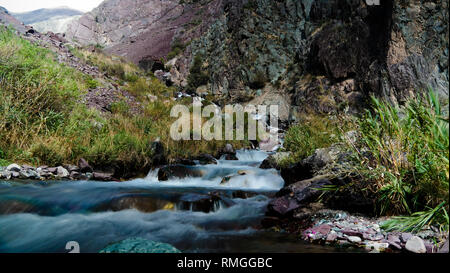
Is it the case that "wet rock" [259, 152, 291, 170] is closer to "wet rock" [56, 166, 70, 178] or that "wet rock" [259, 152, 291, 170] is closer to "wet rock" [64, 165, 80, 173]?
"wet rock" [64, 165, 80, 173]

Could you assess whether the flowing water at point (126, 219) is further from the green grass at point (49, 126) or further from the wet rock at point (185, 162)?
the wet rock at point (185, 162)

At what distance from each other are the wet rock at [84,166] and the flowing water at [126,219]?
0.69 metres

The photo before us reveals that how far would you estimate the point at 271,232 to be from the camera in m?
2.84

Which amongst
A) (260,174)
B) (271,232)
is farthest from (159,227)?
(260,174)

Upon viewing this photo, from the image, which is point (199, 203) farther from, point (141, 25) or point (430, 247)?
point (141, 25)

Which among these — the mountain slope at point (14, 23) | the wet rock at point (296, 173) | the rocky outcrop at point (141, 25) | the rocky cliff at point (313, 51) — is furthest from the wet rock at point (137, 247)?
the rocky outcrop at point (141, 25)

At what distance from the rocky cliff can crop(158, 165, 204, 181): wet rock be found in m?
4.90

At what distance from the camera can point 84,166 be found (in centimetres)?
495

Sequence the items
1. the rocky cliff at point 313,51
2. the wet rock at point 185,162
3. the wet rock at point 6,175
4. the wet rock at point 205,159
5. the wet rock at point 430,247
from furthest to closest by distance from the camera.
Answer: the rocky cliff at point 313,51 < the wet rock at point 205,159 < the wet rock at point 185,162 < the wet rock at point 6,175 < the wet rock at point 430,247

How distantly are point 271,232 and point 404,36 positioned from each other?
31.4ft

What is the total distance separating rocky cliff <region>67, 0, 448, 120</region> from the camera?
29.1 ft

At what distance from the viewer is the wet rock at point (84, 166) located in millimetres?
4938

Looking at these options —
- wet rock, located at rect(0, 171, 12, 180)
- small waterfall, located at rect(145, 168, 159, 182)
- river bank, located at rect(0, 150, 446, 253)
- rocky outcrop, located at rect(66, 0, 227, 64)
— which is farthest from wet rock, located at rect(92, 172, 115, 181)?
rocky outcrop, located at rect(66, 0, 227, 64)
